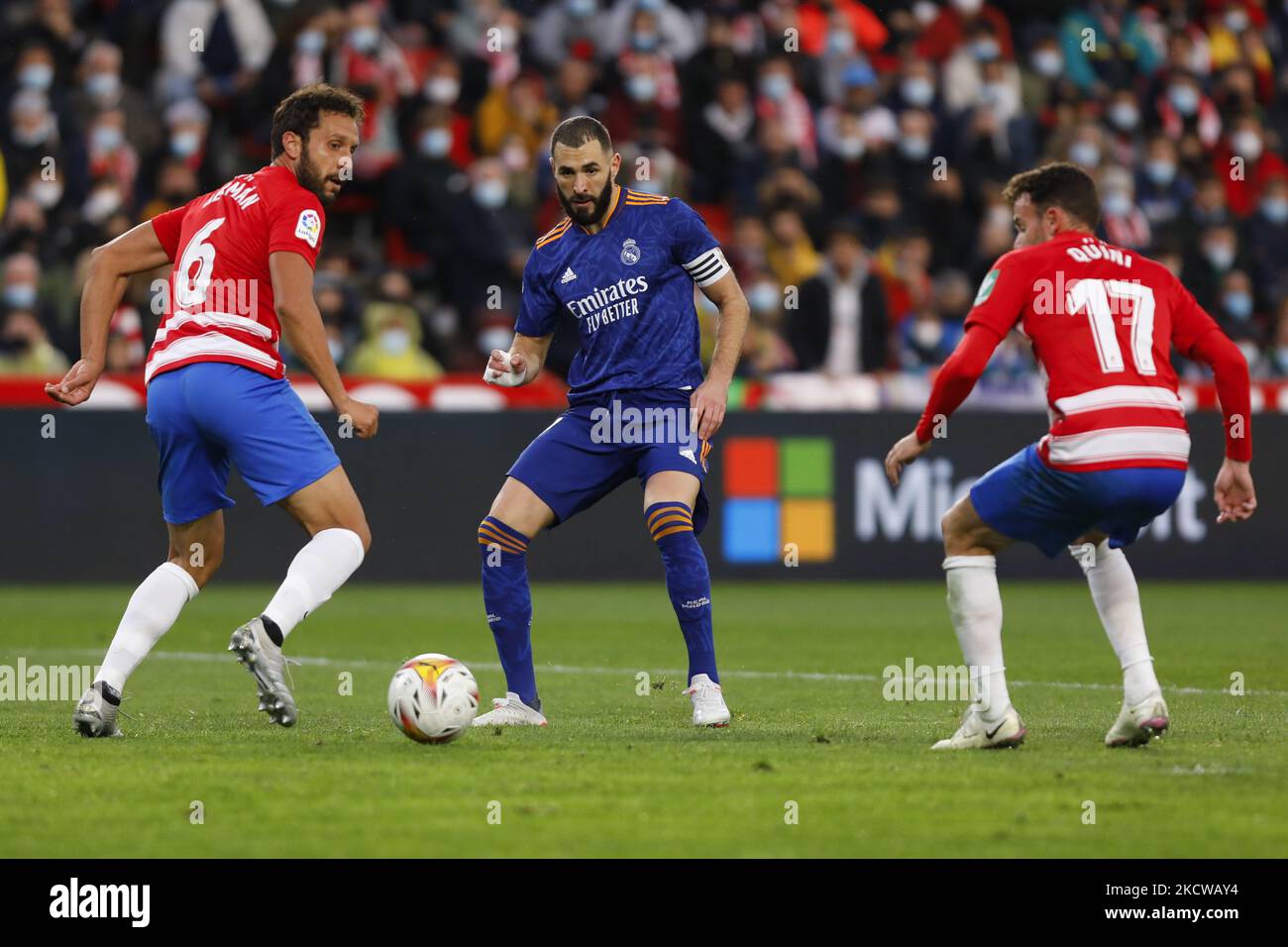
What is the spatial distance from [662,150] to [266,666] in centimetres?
1134

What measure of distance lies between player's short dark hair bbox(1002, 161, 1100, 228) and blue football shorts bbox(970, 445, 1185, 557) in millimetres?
818

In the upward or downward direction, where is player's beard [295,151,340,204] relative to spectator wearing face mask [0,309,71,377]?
downward

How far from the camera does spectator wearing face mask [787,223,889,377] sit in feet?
54.4

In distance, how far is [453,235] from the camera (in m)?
16.4

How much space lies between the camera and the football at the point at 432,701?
21.9 feet

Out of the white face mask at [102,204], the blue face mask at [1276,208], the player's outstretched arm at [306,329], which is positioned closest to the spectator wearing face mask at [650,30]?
the white face mask at [102,204]

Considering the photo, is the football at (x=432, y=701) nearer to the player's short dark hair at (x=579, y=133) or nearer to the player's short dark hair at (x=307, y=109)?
the player's short dark hair at (x=307, y=109)

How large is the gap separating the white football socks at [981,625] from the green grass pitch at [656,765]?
20cm

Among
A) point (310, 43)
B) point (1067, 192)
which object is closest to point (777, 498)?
point (310, 43)

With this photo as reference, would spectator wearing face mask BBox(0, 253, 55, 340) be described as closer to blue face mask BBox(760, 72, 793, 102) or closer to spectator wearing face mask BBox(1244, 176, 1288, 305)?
blue face mask BBox(760, 72, 793, 102)

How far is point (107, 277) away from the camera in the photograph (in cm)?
731

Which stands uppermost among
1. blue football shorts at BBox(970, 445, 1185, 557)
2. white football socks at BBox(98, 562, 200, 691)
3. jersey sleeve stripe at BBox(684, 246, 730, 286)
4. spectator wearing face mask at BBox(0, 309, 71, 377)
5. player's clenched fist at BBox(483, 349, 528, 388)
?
spectator wearing face mask at BBox(0, 309, 71, 377)

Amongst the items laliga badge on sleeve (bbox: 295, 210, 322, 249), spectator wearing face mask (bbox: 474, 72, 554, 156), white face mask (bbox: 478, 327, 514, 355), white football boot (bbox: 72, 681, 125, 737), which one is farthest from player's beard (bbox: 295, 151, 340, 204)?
spectator wearing face mask (bbox: 474, 72, 554, 156)
